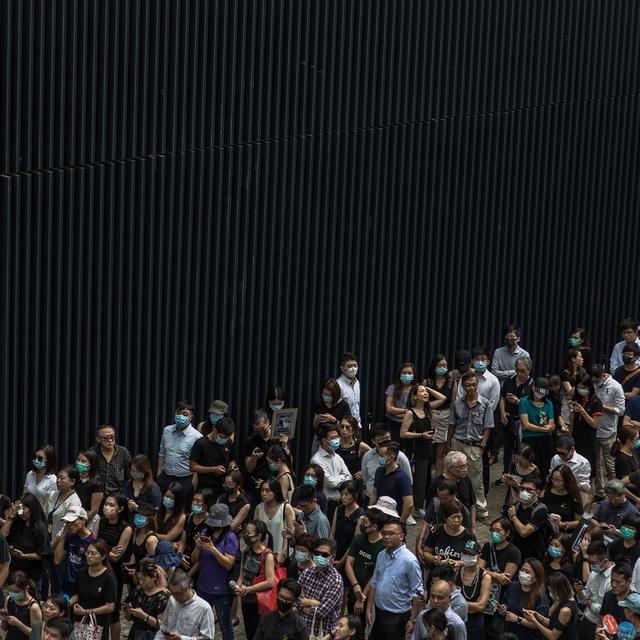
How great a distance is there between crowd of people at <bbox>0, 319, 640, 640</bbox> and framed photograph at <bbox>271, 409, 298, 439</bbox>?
0.10 m

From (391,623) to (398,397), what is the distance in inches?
221

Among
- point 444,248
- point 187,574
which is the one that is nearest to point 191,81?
point 444,248

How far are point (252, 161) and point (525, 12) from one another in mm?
5321

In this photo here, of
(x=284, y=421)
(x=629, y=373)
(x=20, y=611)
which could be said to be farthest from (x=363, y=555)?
(x=629, y=373)

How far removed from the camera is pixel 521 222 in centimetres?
2434

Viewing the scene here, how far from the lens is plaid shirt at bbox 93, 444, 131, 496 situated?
18.5 m

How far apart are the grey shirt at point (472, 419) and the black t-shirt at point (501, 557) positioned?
14.0ft

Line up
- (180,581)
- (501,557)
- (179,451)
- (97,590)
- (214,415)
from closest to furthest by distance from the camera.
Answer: (180,581), (97,590), (501,557), (179,451), (214,415)

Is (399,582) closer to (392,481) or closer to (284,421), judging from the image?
(392,481)

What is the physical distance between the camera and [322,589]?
15.7m

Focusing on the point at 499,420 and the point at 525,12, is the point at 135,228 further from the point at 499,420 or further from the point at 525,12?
the point at 525,12

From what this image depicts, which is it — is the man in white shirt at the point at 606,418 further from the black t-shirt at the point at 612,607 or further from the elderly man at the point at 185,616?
the elderly man at the point at 185,616

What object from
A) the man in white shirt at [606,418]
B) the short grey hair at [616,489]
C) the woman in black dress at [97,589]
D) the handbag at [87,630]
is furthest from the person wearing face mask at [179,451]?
the man in white shirt at [606,418]

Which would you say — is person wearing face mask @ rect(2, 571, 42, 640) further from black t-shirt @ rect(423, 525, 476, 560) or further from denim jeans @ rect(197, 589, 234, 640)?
black t-shirt @ rect(423, 525, 476, 560)
